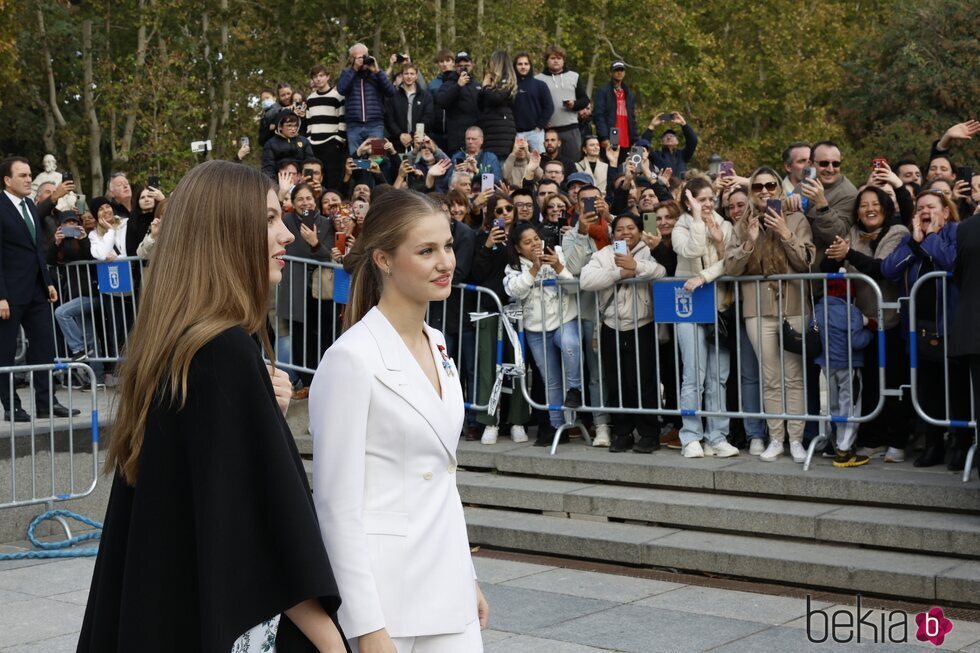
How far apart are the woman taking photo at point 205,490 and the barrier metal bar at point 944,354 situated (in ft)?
20.3

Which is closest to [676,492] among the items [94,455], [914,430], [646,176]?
[914,430]

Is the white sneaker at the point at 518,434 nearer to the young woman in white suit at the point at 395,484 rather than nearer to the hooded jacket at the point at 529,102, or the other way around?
the hooded jacket at the point at 529,102

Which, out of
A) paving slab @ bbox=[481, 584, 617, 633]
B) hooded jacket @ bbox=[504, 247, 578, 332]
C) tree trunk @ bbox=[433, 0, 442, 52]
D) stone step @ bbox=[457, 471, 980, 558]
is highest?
tree trunk @ bbox=[433, 0, 442, 52]

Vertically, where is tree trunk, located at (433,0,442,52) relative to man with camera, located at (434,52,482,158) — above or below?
above

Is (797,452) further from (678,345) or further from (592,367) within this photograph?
(592,367)

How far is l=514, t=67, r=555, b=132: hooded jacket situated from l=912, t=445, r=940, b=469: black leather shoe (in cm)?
827

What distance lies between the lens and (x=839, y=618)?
6730 millimetres

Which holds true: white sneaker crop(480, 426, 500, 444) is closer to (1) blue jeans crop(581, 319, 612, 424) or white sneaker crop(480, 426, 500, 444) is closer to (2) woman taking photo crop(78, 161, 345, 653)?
(1) blue jeans crop(581, 319, 612, 424)

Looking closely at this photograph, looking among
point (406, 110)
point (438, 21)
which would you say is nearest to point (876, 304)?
point (406, 110)

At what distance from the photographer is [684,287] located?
936cm

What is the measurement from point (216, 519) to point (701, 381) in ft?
23.5

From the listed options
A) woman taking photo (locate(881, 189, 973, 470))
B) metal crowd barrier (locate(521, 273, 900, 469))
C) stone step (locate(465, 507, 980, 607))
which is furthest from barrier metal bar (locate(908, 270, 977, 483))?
stone step (locate(465, 507, 980, 607))

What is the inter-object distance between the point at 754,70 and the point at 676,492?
38.0 meters

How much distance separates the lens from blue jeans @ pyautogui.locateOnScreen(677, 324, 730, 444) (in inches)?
369
